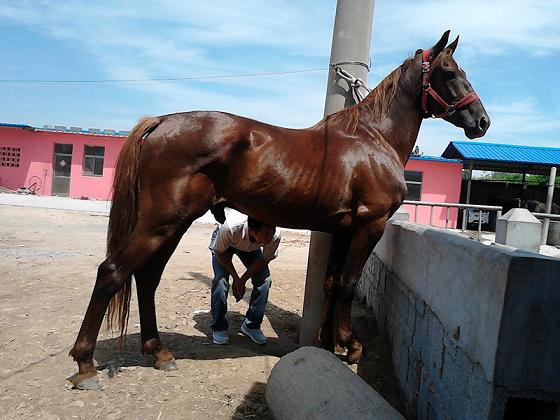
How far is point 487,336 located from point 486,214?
1879cm

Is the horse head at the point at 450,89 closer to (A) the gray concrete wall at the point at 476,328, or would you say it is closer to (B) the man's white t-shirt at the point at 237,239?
(A) the gray concrete wall at the point at 476,328

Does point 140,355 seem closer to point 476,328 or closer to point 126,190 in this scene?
point 126,190

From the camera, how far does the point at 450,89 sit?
383cm

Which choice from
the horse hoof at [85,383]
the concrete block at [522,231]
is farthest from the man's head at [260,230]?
the concrete block at [522,231]

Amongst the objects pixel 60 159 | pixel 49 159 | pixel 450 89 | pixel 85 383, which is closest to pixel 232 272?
pixel 85 383

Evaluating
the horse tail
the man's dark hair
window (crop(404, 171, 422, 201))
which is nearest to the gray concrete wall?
the man's dark hair

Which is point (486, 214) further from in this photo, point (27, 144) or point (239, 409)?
point (27, 144)

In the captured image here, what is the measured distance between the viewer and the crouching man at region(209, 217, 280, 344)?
423 centimetres

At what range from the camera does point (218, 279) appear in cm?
444

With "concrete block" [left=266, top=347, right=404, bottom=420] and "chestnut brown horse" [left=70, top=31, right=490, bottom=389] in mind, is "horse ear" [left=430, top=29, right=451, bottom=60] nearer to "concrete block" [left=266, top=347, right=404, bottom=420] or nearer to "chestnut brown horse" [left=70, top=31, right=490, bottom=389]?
"chestnut brown horse" [left=70, top=31, right=490, bottom=389]

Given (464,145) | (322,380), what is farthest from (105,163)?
(322,380)

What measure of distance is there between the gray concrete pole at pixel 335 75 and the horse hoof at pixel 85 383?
5.82ft

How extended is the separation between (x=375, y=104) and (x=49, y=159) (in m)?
23.2

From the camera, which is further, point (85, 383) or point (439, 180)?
point (439, 180)
